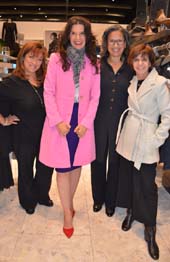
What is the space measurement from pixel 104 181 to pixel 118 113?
0.63 m

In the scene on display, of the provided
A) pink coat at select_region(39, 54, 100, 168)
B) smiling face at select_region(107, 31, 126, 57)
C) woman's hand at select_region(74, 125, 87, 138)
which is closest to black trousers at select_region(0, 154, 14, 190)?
pink coat at select_region(39, 54, 100, 168)

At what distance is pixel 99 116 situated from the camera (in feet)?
6.72

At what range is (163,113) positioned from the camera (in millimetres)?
1721

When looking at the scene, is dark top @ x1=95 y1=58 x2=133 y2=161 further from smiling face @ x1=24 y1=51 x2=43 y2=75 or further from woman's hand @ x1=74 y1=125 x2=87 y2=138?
smiling face @ x1=24 y1=51 x2=43 y2=75

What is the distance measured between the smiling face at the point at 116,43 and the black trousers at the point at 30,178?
945 mm

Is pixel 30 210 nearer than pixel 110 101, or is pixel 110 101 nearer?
pixel 110 101

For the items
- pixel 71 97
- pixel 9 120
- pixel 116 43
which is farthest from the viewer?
pixel 9 120

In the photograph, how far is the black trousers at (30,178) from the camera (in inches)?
86.8

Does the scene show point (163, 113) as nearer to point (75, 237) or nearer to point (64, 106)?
point (64, 106)

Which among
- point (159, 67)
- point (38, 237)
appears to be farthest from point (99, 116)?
point (38, 237)

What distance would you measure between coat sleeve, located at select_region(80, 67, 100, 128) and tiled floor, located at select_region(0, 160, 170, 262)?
808 millimetres

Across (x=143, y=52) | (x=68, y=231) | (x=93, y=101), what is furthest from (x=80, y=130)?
(x=68, y=231)

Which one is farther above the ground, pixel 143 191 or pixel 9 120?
pixel 9 120

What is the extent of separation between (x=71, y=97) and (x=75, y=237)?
995mm
